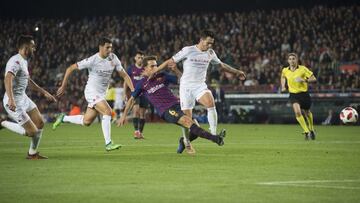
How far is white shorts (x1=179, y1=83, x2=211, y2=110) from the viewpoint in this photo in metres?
16.7

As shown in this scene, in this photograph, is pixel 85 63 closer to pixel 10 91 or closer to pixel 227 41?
pixel 10 91

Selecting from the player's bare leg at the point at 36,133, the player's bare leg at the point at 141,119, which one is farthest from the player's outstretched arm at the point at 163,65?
the player's bare leg at the point at 141,119

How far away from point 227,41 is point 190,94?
25730mm

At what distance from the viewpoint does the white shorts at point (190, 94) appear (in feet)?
54.7

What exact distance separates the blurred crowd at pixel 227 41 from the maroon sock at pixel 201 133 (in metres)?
20.5

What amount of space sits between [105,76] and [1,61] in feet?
105

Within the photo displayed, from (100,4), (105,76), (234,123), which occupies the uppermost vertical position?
(100,4)

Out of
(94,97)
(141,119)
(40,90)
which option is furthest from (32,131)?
(141,119)

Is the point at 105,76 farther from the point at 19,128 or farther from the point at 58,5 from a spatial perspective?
the point at 58,5

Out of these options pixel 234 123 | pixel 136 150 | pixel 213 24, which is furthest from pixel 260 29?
pixel 136 150

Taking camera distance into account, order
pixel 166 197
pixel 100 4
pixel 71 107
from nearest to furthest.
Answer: pixel 166 197, pixel 71 107, pixel 100 4

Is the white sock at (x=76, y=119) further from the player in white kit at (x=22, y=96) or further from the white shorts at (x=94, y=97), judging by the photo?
the player in white kit at (x=22, y=96)

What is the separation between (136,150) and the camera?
1755 centimetres

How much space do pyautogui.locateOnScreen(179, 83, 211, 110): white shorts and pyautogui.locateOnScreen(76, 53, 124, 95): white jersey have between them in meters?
1.65
